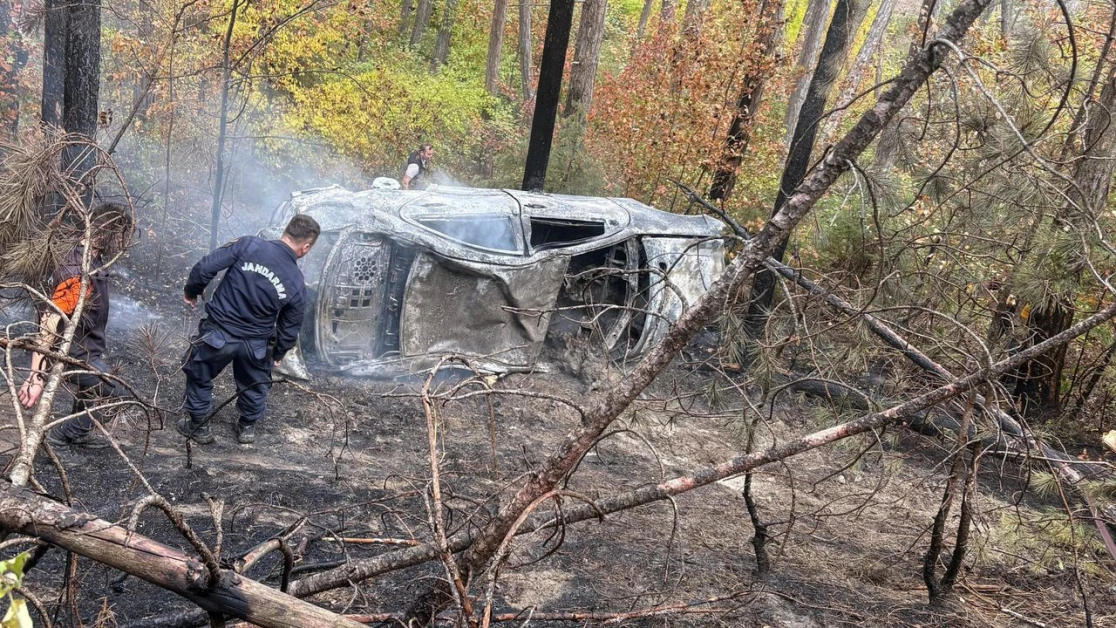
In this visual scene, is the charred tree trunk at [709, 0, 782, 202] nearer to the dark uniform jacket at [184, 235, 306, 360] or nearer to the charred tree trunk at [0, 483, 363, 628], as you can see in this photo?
the dark uniform jacket at [184, 235, 306, 360]

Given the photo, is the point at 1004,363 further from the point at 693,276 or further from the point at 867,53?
the point at 867,53

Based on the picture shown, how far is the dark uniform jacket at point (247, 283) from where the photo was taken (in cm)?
521

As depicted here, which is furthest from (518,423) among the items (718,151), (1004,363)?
(718,151)

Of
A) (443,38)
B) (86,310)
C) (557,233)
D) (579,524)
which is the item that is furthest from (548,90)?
(443,38)

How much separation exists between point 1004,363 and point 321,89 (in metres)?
11.4

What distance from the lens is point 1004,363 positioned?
3137 mm

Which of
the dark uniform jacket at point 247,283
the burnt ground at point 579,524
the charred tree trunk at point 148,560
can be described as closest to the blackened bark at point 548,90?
the burnt ground at point 579,524

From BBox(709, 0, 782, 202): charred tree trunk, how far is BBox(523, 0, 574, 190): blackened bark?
302cm

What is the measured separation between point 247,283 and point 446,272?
89.5 inches

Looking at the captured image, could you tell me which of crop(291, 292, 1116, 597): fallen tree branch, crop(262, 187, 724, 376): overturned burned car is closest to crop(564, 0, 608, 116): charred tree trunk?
crop(262, 187, 724, 376): overturned burned car

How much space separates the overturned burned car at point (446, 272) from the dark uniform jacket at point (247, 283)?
135cm

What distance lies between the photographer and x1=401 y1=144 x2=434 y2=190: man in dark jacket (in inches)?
455

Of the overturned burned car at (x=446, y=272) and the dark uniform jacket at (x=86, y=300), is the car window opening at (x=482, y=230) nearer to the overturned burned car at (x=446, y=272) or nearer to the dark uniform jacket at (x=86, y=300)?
the overturned burned car at (x=446, y=272)

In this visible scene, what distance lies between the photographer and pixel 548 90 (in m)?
9.52
